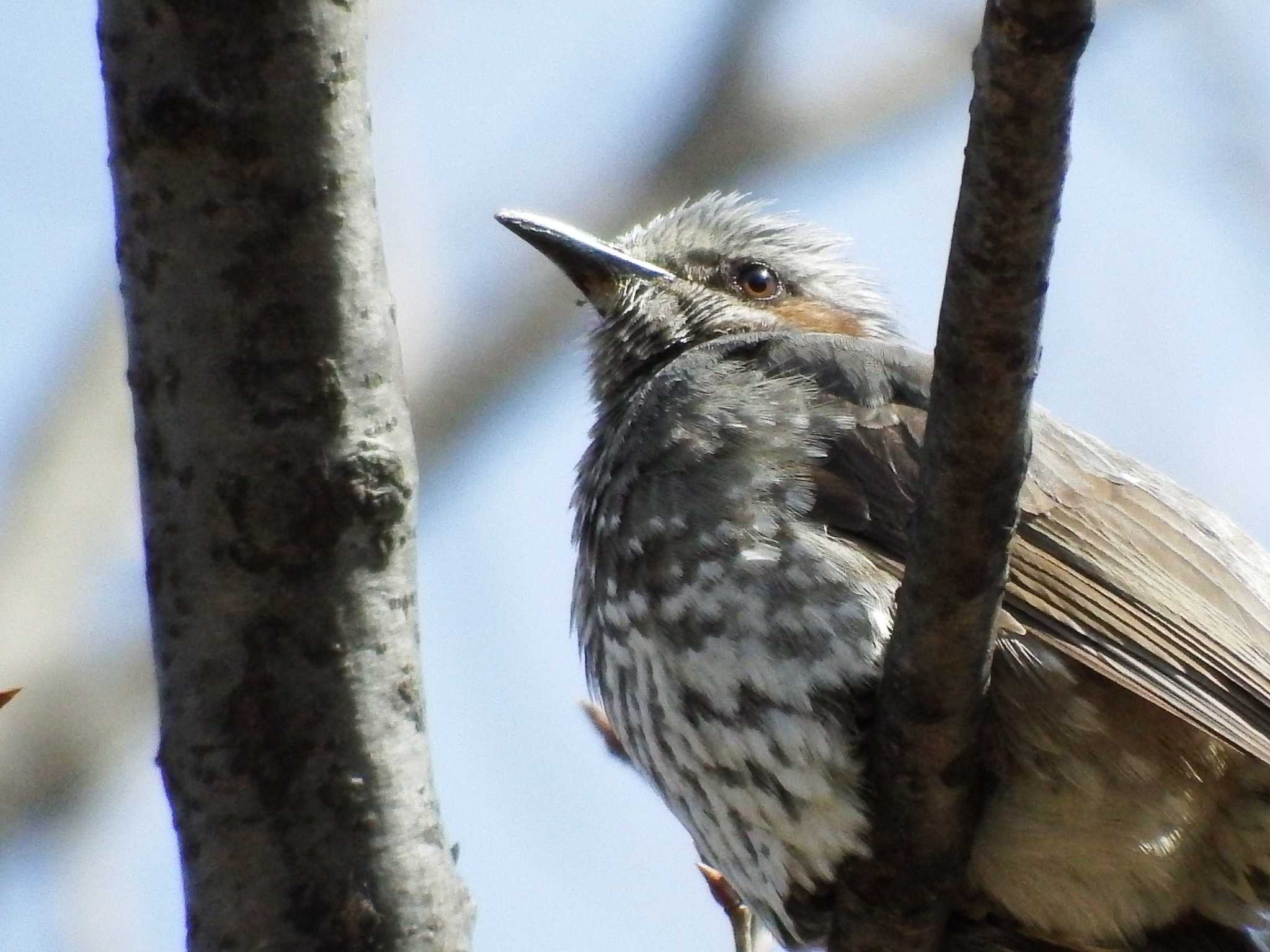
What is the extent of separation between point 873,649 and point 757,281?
167cm

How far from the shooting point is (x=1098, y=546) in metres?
3.00

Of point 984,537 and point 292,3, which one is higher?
point 292,3

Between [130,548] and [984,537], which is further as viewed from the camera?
[130,548]

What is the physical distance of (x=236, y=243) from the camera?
1947 mm

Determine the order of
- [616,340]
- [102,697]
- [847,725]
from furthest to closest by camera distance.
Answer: [102,697] < [616,340] < [847,725]

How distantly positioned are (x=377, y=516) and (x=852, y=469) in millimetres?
1264

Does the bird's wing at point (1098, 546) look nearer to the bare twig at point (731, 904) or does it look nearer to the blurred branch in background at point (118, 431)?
the bare twig at point (731, 904)

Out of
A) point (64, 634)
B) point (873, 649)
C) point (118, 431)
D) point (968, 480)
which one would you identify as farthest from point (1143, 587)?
point (118, 431)

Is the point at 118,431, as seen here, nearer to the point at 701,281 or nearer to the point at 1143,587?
the point at 701,281

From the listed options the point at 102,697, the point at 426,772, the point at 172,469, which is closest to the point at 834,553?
the point at 426,772

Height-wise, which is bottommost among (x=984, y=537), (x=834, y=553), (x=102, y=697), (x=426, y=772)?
(x=102, y=697)

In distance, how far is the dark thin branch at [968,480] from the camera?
1739 mm

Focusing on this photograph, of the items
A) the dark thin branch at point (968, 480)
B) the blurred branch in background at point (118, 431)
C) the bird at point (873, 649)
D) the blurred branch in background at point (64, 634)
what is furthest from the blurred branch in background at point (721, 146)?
the dark thin branch at point (968, 480)

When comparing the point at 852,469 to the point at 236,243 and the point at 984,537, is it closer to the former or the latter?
the point at 984,537
